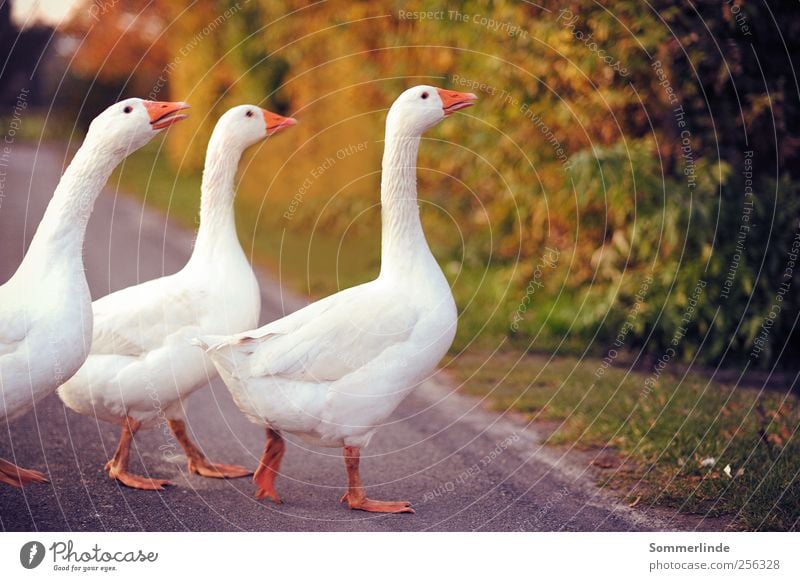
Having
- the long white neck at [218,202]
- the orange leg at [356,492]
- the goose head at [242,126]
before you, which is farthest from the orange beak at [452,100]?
the orange leg at [356,492]

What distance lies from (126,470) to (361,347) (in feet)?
5.81

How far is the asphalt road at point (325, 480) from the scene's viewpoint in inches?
208

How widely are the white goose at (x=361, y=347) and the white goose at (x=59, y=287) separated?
0.70 metres

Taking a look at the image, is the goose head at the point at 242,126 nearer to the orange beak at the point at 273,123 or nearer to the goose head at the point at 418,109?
the orange beak at the point at 273,123

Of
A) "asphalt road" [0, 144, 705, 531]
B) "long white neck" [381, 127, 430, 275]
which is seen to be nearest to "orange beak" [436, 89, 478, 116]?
"long white neck" [381, 127, 430, 275]

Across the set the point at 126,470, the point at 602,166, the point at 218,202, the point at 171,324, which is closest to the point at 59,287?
the point at 171,324

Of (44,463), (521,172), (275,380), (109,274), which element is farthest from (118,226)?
(275,380)

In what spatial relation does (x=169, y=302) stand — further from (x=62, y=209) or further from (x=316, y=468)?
(x=316, y=468)

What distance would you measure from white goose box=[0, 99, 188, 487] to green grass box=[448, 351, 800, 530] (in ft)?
11.3

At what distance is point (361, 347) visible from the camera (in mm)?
5297

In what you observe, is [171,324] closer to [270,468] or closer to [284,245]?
[270,468]

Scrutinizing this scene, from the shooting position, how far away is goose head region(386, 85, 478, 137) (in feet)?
18.2

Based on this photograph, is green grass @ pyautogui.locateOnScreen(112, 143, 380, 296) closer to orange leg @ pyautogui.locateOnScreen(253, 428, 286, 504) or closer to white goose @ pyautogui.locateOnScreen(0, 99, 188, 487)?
white goose @ pyautogui.locateOnScreen(0, 99, 188, 487)

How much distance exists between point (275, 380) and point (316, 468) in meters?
1.36
